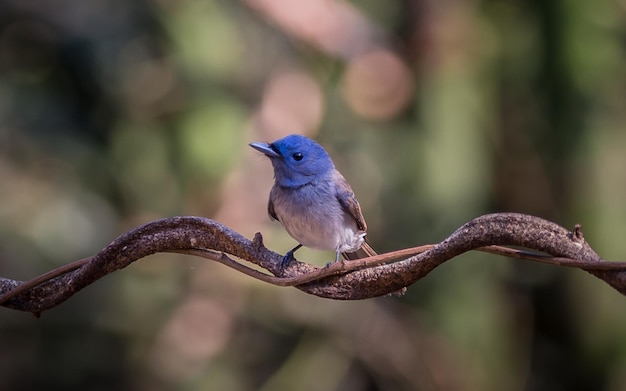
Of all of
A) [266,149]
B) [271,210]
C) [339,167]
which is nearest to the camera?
[266,149]

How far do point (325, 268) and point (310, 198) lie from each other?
1320mm

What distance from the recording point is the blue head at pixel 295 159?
3.38m

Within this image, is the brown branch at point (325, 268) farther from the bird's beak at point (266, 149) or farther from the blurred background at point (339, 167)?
the blurred background at point (339, 167)

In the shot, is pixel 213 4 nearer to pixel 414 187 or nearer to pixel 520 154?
pixel 414 187

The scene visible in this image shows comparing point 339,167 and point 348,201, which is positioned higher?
point 339,167

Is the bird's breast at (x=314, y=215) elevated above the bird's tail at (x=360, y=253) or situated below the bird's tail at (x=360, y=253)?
above

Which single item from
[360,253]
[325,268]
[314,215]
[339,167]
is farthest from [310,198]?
[339,167]

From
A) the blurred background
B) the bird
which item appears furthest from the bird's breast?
the blurred background

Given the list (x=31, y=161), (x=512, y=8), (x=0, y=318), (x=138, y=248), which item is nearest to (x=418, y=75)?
(x=512, y=8)

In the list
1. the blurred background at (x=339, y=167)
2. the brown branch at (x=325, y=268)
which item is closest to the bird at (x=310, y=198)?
the brown branch at (x=325, y=268)

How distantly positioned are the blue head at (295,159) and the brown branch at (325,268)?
45.2 inches

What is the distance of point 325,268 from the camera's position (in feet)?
6.91

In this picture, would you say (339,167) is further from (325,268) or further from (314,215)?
(325,268)

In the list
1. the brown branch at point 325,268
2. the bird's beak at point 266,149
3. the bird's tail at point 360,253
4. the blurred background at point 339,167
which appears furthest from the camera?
the blurred background at point 339,167
